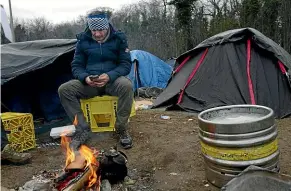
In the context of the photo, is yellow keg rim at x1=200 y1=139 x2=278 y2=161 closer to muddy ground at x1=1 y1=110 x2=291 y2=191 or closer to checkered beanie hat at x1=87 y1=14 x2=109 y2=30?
muddy ground at x1=1 y1=110 x2=291 y2=191

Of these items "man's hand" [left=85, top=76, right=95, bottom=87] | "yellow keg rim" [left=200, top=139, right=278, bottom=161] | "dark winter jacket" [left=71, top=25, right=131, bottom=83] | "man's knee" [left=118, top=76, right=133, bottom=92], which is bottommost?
"yellow keg rim" [left=200, top=139, right=278, bottom=161]

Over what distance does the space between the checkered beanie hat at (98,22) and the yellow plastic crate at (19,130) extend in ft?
4.34

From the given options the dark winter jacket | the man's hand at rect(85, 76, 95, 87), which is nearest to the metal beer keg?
the man's hand at rect(85, 76, 95, 87)

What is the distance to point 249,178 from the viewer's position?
7.64 ft

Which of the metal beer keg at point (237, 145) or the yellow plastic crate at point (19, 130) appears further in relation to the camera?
the yellow plastic crate at point (19, 130)

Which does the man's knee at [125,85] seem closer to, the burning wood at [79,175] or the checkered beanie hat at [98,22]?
the checkered beanie hat at [98,22]

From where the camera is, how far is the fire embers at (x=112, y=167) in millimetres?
3012

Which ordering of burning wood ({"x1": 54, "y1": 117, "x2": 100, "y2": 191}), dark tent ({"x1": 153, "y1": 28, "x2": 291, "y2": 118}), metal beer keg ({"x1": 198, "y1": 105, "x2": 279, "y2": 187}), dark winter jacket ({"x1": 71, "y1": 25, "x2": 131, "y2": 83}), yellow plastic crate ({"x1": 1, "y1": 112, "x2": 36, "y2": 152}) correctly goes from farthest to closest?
dark tent ({"x1": 153, "y1": 28, "x2": 291, "y2": 118}) < dark winter jacket ({"x1": 71, "y1": 25, "x2": 131, "y2": 83}) < yellow plastic crate ({"x1": 1, "y1": 112, "x2": 36, "y2": 152}) < burning wood ({"x1": 54, "y1": 117, "x2": 100, "y2": 191}) < metal beer keg ({"x1": 198, "y1": 105, "x2": 279, "y2": 187})

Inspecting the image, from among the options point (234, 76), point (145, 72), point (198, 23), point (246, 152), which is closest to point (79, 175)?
point (246, 152)

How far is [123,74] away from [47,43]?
1.62m

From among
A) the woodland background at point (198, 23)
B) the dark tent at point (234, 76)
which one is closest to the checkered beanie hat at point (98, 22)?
the dark tent at point (234, 76)

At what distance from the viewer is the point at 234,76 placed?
602cm

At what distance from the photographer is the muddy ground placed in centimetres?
319

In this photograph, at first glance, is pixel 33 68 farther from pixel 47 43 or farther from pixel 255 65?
pixel 255 65
